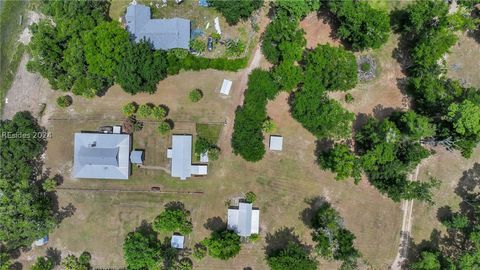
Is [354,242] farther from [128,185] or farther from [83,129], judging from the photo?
[83,129]

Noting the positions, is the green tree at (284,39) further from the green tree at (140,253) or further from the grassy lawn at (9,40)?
the grassy lawn at (9,40)

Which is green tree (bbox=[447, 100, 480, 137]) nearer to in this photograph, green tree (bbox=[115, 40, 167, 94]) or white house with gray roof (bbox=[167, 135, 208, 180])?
white house with gray roof (bbox=[167, 135, 208, 180])

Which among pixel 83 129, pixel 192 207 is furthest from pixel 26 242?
pixel 192 207

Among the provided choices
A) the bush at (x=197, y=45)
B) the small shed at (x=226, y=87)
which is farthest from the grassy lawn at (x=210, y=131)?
the bush at (x=197, y=45)

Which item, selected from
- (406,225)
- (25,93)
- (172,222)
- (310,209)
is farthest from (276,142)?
(25,93)

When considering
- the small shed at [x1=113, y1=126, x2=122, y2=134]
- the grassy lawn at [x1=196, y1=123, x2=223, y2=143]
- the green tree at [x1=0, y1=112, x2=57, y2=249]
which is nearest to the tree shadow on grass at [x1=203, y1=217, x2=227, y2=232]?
the grassy lawn at [x1=196, y1=123, x2=223, y2=143]

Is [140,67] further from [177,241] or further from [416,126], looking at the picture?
[416,126]

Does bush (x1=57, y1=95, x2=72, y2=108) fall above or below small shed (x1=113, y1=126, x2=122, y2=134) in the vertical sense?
above
